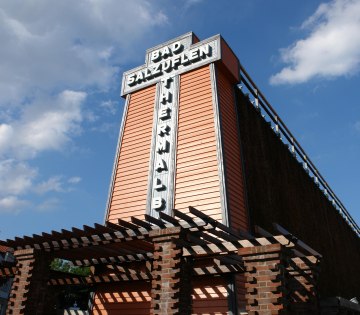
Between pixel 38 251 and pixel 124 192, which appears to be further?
pixel 124 192

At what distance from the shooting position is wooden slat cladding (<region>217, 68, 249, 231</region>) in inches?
496

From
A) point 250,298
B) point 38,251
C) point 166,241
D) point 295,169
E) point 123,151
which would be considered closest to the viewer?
point 250,298

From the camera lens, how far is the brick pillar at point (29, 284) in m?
10.8

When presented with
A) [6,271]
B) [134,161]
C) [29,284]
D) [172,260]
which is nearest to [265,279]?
[172,260]

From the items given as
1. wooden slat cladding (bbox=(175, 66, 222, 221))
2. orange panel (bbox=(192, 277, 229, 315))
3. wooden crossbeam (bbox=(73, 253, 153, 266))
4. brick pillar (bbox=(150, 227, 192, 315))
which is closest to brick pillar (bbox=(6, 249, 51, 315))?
wooden crossbeam (bbox=(73, 253, 153, 266))

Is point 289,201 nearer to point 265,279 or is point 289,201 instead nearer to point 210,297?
point 210,297

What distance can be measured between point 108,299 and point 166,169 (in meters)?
5.36

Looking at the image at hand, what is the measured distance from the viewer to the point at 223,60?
15.7 meters

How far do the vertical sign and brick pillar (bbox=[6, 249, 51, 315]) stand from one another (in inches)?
168

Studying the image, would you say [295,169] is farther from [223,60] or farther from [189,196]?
[189,196]

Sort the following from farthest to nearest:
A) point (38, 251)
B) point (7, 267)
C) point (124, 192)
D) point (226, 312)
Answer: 1. point (124, 192)
2. point (7, 267)
3. point (38, 251)
4. point (226, 312)

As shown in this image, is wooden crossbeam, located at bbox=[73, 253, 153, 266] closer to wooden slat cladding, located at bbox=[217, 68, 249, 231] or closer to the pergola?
the pergola

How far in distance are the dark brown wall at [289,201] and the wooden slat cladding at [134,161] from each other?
4.21m

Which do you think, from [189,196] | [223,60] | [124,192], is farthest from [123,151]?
[223,60]
